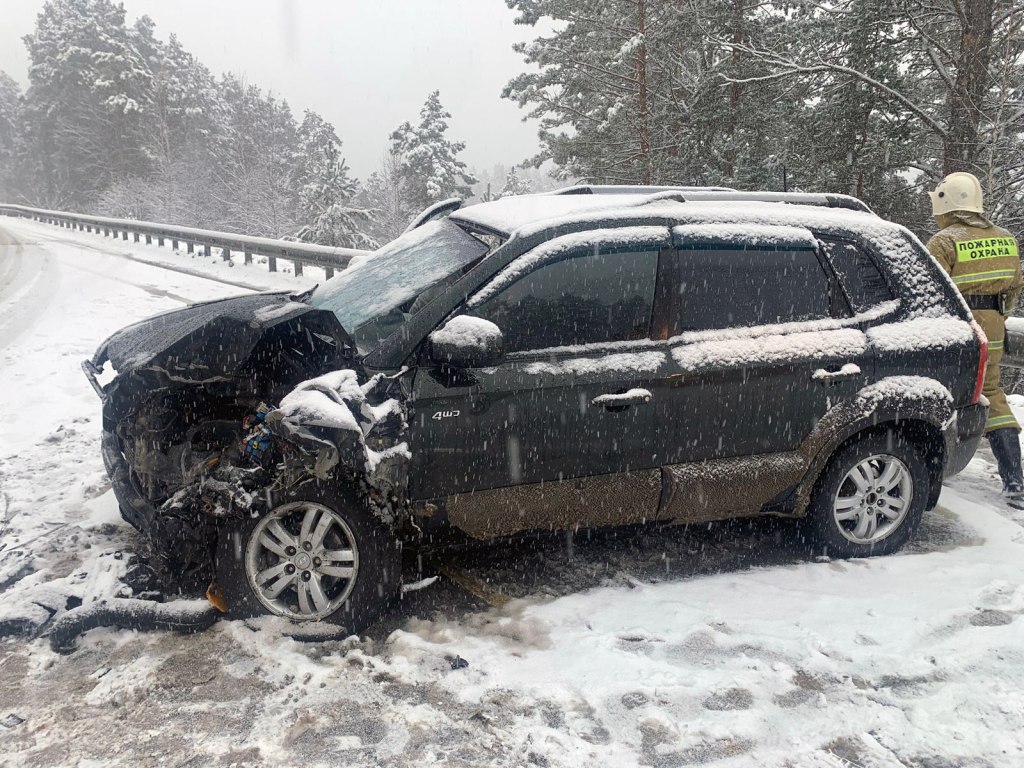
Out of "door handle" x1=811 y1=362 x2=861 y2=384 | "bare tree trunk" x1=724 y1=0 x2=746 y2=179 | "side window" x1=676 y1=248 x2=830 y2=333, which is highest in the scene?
"bare tree trunk" x1=724 y1=0 x2=746 y2=179

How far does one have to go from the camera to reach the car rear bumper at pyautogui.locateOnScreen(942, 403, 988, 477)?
409cm

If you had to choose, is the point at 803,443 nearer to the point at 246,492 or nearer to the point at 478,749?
the point at 478,749

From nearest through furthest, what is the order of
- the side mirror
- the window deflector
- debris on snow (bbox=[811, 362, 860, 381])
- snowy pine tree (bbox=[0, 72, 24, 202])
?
the side mirror < the window deflector < debris on snow (bbox=[811, 362, 860, 381]) < snowy pine tree (bbox=[0, 72, 24, 202])

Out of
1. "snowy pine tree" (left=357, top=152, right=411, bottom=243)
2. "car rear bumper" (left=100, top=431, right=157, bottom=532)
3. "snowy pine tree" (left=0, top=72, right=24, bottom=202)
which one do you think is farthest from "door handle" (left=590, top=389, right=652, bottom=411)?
"snowy pine tree" (left=0, top=72, right=24, bottom=202)

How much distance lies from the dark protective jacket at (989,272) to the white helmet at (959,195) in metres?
0.13

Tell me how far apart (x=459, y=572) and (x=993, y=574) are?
2.72 meters

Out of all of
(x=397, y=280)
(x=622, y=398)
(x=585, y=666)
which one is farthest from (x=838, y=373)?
(x=397, y=280)

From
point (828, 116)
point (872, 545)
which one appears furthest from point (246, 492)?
point (828, 116)

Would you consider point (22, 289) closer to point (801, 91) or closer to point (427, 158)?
point (801, 91)

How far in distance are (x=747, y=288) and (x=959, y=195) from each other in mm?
2223

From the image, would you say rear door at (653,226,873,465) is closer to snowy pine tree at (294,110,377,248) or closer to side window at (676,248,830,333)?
side window at (676,248,830,333)

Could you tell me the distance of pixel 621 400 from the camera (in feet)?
11.4

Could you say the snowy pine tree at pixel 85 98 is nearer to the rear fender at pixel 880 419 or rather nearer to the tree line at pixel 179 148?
the tree line at pixel 179 148

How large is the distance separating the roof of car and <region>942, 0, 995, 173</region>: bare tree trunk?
1081 centimetres
